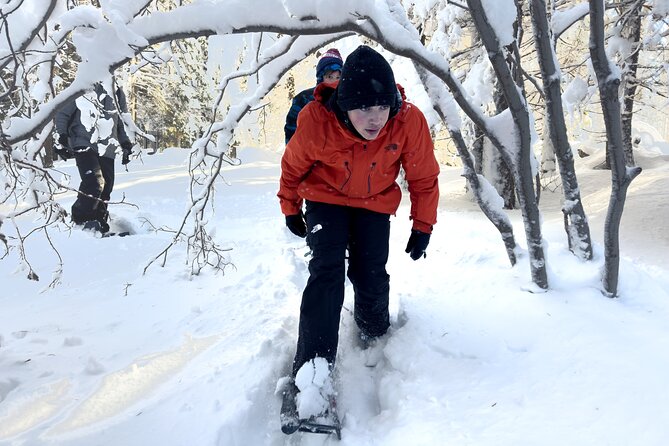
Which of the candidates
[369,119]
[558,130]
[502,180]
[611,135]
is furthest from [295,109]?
[502,180]

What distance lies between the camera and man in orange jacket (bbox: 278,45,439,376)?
6.55 ft

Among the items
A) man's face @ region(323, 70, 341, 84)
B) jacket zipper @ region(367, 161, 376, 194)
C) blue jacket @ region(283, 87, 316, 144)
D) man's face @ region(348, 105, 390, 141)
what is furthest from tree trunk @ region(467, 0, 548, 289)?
blue jacket @ region(283, 87, 316, 144)

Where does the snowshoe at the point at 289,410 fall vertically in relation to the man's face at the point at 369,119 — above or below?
below

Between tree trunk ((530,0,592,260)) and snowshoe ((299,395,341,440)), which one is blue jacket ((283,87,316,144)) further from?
snowshoe ((299,395,341,440))

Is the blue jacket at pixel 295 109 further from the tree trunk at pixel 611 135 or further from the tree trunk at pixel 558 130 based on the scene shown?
the tree trunk at pixel 611 135

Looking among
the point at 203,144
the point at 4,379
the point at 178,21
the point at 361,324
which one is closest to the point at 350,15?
the point at 178,21

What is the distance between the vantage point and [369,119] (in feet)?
6.49

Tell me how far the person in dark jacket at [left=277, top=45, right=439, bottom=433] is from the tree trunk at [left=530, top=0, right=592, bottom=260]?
626 millimetres

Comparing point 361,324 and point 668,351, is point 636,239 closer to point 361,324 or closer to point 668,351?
point 668,351

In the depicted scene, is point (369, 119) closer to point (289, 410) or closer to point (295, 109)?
point (289, 410)

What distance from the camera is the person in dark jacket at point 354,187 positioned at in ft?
6.54

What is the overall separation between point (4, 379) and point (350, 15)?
2.44 m

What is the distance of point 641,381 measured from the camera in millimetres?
1611

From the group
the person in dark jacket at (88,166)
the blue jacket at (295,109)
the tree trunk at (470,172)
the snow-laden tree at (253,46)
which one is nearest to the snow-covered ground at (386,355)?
the tree trunk at (470,172)
